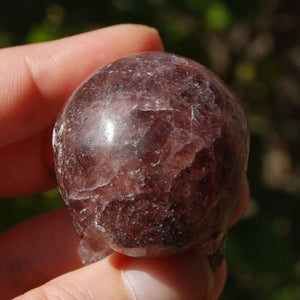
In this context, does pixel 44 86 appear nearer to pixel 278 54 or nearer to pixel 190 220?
pixel 190 220

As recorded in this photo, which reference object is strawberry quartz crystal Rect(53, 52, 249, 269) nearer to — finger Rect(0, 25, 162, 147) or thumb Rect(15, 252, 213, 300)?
thumb Rect(15, 252, 213, 300)

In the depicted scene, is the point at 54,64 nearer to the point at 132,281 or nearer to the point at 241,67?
the point at 132,281

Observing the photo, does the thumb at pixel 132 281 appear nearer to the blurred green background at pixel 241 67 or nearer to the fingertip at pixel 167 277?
the fingertip at pixel 167 277

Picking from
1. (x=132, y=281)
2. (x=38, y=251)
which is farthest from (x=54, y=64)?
(x=132, y=281)

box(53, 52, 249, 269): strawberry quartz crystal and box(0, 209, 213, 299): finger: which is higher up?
box(53, 52, 249, 269): strawberry quartz crystal

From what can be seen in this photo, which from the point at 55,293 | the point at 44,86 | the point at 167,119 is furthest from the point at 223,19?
the point at 55,293

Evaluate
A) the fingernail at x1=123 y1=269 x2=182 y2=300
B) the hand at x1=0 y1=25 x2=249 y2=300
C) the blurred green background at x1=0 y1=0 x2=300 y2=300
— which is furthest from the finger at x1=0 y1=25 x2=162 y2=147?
the fingernail at x1=123 y1=269 x2=182 y2=300
